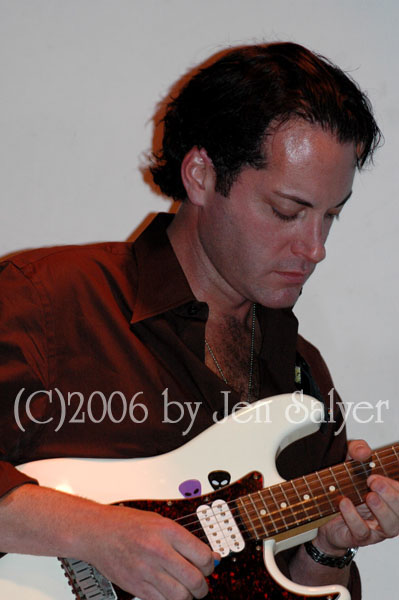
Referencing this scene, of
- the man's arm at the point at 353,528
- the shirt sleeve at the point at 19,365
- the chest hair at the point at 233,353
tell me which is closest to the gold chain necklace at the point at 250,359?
the chest hair at the point at 233,353

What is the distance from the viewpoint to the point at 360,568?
1949 millimetres

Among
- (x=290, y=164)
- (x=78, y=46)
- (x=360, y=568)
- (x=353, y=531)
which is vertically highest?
(x=78, y=46)

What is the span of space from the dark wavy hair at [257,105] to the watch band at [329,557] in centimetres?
72

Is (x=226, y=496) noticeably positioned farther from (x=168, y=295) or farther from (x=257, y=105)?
(x=257, y=105)

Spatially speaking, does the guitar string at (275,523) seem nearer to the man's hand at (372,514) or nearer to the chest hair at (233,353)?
the man's hand at (372,514)

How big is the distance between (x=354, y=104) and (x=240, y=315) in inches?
19.3

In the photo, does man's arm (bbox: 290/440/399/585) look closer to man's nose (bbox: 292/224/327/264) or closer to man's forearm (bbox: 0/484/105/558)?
man's nose (bbox: 292/224/327/264)

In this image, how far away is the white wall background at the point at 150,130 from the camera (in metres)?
1.78

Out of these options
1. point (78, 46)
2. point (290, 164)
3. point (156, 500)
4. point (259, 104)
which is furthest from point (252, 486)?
point (78, 46)

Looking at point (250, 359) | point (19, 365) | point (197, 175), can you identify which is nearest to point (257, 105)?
point (197, 175)

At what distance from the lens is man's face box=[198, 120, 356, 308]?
138 cm

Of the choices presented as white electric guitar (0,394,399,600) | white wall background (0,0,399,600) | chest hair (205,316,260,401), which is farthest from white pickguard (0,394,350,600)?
white wall background (0,0,399,600)

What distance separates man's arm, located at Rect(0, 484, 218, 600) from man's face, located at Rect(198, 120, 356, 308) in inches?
20.3

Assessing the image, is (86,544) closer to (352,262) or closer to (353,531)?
(353,531)
